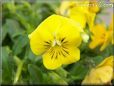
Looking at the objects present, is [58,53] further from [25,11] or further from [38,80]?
[25,11]

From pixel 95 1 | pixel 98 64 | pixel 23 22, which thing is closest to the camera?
pixel 95 1

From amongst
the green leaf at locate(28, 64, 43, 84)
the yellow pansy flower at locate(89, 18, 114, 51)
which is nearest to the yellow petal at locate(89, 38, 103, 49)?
the yellow pansy flower at locate(89, 18, 114, 51)

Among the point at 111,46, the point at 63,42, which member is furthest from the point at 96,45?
the point at 63,42

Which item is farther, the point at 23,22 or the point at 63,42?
the point at 23,22

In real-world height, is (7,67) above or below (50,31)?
below

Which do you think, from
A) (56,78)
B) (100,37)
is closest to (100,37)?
(100,37)

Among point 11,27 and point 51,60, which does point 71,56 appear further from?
point 11,27

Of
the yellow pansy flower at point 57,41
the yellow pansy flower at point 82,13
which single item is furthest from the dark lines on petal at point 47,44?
the yellow pansy flower at point 82,13
